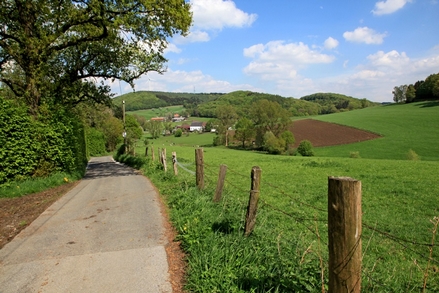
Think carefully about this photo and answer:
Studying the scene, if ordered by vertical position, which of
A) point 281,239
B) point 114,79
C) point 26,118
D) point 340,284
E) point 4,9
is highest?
point 4,9

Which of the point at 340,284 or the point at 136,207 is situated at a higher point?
the point at 340,284

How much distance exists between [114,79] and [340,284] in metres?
20.2

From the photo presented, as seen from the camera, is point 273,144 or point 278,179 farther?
point 273,144

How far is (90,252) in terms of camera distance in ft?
18.4

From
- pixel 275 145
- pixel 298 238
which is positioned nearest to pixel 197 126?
pixel 275 145

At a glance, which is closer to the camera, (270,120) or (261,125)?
(270,120)

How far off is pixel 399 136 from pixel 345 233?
2312 inches

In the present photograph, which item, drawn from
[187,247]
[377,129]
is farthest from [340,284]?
[377,129]

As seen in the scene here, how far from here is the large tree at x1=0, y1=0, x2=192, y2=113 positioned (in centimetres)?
1452

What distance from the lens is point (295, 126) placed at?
77312mm

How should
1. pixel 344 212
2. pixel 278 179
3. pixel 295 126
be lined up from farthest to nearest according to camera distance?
pixel 295 126
pixel 278 179
pixel 344 212

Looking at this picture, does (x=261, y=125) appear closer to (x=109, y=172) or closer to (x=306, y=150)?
(x=306, y=150)

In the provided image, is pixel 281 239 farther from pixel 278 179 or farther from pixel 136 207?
pixel 278 179

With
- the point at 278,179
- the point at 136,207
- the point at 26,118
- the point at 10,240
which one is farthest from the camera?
the point at 278,179
